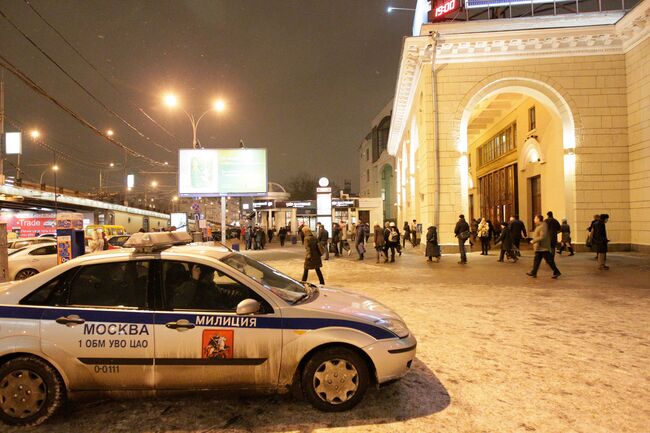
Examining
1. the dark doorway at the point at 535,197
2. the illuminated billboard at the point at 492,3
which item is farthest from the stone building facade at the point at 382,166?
the illuminated billboard at the point at 492,3

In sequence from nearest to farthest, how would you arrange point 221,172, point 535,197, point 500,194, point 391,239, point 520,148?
point 391,239 → point 535,197 → point 520,148 → point 221,172 → point 500,194

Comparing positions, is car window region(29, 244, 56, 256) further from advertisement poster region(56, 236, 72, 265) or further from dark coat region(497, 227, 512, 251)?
dark coat region(497, 227, 512, 251)

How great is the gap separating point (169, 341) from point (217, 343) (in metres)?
0.39

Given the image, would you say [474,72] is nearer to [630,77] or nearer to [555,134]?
[555,134]

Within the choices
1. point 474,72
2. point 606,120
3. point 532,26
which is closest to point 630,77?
point 606,120

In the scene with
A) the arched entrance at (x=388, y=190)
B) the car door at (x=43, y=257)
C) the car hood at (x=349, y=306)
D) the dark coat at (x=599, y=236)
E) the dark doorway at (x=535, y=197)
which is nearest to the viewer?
the car hood at (x=349, y=306)

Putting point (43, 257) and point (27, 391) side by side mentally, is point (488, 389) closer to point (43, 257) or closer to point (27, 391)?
point (27, 391)

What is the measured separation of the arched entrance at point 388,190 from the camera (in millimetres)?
63594

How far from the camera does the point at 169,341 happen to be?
3.36 metres

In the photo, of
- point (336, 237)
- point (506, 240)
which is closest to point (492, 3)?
point (506, 240)

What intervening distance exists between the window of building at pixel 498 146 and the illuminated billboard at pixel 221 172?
14953 millimetres

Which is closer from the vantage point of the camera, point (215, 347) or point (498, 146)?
point (215, 347)

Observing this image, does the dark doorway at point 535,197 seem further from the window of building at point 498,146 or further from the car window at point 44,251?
the car window at point 44,251

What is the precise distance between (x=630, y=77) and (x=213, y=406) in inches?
814
